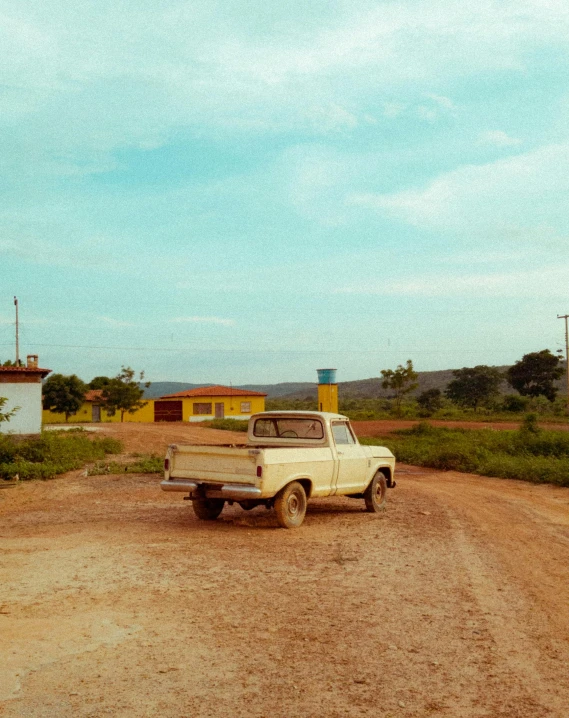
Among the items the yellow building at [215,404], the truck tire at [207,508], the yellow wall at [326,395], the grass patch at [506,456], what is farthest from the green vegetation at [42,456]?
the yellow building at [215,404]

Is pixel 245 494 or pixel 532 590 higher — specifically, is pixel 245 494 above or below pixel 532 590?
above

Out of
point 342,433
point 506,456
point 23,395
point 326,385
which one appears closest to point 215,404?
point 326,385

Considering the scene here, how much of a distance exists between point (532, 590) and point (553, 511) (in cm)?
630

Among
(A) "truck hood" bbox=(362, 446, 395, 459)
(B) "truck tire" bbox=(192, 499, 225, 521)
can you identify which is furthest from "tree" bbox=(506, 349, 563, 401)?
(B) "truck tire" bbox=(192, 499, 225, 521)

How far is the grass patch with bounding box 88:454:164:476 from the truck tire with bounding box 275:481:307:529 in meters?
9.59

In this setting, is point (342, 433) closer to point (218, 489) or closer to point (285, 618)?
point (218, 489)

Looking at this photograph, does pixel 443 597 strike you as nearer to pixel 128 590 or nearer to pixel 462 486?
pixel 128 590

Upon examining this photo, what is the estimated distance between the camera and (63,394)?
67.2 meters

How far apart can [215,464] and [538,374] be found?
61817 mm

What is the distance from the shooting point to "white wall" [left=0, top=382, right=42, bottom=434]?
2466cm

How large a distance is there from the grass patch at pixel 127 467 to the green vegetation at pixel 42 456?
726 mm

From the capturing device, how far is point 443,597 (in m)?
6.88

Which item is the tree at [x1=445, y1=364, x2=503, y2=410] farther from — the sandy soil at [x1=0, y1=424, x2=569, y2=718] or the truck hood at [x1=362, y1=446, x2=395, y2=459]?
the sandy soil at [x1=0, y1=424, x2=569, y2=718]

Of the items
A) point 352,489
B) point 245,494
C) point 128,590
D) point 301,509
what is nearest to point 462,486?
point 352,489
